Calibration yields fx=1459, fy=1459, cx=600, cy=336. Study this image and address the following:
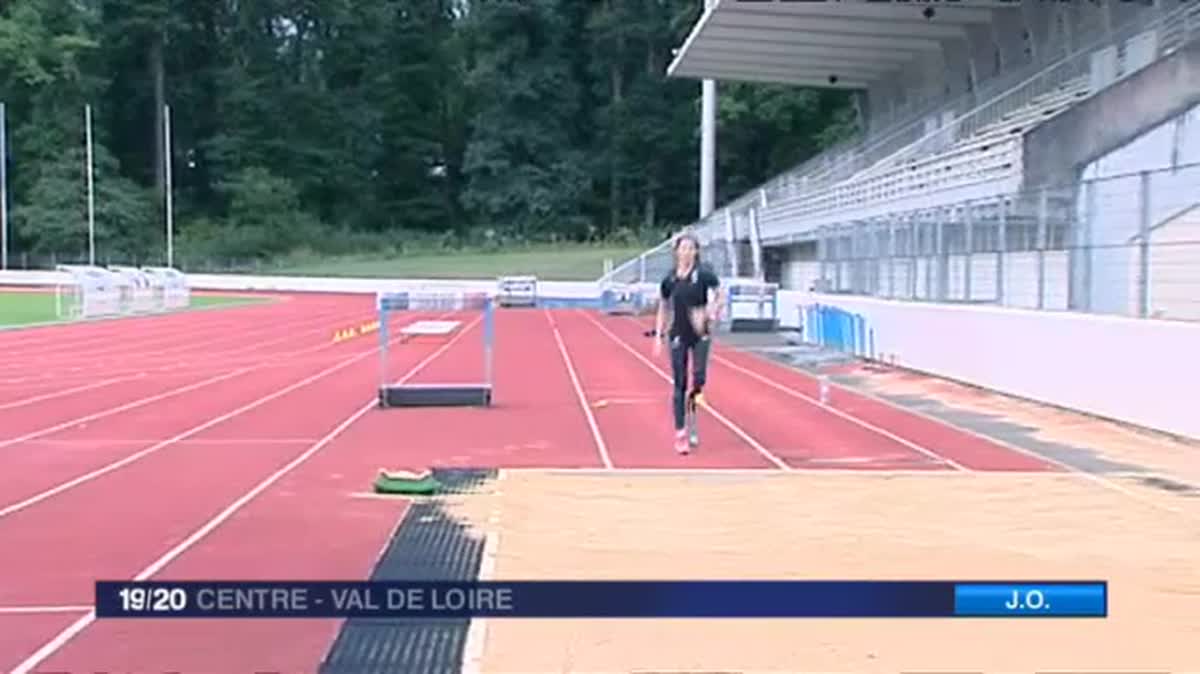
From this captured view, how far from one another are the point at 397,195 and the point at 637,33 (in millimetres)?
18314

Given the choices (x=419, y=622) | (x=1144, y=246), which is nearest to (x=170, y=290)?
(x=1144, y=246)

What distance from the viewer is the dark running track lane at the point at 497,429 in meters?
12.4

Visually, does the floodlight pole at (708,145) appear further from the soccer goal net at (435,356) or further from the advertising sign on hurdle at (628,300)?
the soccer goal net at (435,356)

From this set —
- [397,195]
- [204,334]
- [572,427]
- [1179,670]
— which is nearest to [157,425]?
[572,427]

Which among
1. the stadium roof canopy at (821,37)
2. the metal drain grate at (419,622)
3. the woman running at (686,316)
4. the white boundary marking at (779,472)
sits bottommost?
the white boundary marking at (779,472)

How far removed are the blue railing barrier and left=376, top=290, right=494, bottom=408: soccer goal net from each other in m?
6.80

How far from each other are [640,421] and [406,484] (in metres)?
5.63

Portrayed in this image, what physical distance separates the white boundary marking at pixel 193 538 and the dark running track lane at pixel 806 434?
411 centimetres

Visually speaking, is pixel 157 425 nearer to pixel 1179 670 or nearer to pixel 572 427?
pixel 572 427

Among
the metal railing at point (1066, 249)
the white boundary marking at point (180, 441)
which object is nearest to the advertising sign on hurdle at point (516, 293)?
the metal railing at point (1066, 249)

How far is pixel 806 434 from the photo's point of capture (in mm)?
14555

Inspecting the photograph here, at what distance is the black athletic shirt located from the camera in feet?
41.7

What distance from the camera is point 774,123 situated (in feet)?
265

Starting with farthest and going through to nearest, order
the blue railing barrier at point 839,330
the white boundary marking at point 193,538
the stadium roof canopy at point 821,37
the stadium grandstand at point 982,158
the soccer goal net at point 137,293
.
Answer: the soccer goal net at point 137,293 → the stadium roof canopy at point 821,37 → the blue railing barrier at point 839,330 → the stadium grandstand at point 982,158 → the white boundary marking at point 193,538
